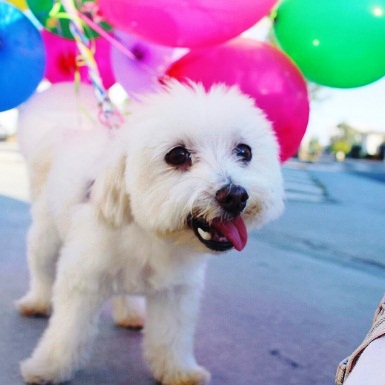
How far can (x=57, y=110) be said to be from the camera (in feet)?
7.87

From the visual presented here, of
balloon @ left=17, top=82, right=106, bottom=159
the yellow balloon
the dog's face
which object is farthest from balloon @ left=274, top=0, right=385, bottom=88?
the yellow balloon

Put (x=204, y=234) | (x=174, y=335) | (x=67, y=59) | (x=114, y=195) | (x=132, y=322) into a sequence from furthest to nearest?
1. (x=67, y=59)
2. (x=132, y=322)
3. (x=174, y=335)
4. (x=114, y=195)
5. (x=204, y=234)

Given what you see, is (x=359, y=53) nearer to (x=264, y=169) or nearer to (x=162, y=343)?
(x=264, y=169)

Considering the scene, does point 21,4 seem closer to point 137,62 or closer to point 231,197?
point 137,62

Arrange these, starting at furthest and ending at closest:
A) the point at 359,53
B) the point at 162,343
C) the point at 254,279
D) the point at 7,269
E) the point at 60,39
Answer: the point at 254,279 < the point at 7,269 < the point at 60,39 < the point at 359,53 < the point at 162,343

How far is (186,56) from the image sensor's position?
208cm

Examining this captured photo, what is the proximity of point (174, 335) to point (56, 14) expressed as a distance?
4.83 feet

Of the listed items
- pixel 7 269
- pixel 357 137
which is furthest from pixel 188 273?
pixel 357 137

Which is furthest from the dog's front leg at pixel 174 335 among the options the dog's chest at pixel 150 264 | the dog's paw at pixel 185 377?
the dog's chest at pixel 150 264

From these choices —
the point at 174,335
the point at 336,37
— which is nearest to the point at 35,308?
the point at 174,335

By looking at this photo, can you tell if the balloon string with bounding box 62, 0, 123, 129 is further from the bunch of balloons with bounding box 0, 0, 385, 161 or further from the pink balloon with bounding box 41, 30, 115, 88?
the pink balloon with bounding box 41, 30, 115, 88

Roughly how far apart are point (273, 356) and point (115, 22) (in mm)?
1498

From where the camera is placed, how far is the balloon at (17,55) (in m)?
2.09

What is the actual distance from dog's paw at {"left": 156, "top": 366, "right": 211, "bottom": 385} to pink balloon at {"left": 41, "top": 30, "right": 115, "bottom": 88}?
1394mm
